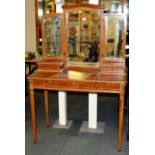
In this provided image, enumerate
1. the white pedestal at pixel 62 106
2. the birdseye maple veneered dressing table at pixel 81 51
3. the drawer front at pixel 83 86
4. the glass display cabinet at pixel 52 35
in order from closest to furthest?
the drawer front at pixel 83 86 < the birdseye maple veneered dressing table at pixel 81 51 < the glass display cabinet at pixel 52 35 < the white pedestal at pixel 62 106

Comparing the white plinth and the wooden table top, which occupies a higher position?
the wooden table top

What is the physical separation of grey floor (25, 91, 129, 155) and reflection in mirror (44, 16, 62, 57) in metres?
1.04

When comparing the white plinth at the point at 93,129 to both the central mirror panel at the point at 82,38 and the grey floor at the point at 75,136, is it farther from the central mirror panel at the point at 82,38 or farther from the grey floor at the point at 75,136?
the central mirror panel at the point at 82,38

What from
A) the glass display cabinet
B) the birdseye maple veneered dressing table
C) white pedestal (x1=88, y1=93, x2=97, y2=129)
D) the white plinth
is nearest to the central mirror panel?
the birdseye maple veneered dressing table

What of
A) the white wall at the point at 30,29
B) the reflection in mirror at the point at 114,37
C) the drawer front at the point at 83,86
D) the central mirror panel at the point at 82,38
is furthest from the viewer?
the white wall at the point at 30,29

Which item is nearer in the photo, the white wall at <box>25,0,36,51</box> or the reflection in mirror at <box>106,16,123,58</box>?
the reflection in mirror at <box>106,16,123,58</box>

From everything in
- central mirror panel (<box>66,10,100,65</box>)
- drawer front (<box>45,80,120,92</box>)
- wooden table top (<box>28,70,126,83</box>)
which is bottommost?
drawer front (<box>45,80,120,92</box>)

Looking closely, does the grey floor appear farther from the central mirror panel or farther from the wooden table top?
the central mirror panel

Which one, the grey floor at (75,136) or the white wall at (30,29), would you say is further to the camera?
the white wall at (30,29)

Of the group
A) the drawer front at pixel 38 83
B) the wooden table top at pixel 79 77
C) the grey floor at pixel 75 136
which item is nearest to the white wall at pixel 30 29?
the grey floor at pixel 75 136

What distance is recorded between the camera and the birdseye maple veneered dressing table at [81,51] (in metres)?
2.73

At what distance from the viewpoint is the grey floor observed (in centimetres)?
277
